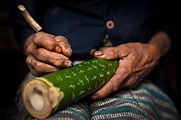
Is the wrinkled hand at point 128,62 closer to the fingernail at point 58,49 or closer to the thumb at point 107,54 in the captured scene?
the thumb at point 107,54

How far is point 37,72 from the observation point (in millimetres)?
825

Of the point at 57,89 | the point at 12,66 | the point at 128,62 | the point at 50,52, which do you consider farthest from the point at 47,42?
the point at 12,66

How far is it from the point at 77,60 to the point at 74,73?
12.9 inches

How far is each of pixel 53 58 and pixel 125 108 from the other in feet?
0.95

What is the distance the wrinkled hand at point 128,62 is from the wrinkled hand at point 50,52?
14 centimetres

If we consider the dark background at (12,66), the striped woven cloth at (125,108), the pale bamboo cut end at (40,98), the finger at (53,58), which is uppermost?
the finger at (53,58)

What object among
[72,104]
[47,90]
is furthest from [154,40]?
[47,90]

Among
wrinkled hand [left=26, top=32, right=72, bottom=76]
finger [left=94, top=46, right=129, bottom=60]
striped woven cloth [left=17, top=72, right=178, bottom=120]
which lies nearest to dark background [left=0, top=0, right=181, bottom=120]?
striped woven cloth [left=17, top=72, right=178, bottom=120]

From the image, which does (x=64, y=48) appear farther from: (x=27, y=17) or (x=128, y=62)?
(x=128, y=62)

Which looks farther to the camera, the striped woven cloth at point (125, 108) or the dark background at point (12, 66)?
the dark background at point (12, 66)

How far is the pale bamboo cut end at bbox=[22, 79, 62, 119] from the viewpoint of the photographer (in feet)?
2.11

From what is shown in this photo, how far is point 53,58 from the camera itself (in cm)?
73

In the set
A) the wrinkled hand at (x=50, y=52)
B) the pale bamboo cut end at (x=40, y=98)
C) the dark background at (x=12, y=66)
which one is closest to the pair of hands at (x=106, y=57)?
the wrinkled hand at (x=50, y=52)

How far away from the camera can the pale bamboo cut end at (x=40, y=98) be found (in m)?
0.64
